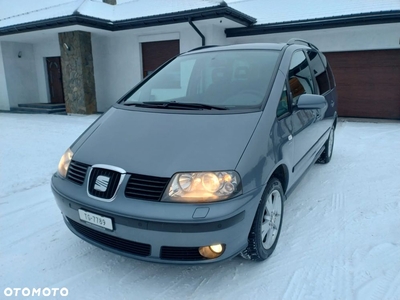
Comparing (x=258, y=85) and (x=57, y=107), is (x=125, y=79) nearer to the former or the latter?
(x=57, y=107)

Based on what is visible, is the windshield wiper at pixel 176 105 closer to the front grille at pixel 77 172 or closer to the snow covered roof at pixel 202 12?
the front grille at pixel 77 172

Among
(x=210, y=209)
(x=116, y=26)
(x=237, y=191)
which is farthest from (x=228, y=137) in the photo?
(x=116, y=26)

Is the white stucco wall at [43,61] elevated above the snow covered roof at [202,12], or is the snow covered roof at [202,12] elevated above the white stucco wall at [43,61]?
the snow covered roof at [202,12]

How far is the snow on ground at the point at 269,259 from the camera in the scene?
200 cm

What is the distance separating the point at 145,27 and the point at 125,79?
234 centimetres

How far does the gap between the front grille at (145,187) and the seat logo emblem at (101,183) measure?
0.17m

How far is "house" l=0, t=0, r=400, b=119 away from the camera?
8547 mm

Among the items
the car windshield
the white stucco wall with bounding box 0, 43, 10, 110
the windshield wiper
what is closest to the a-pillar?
the white stucco wall with bounding box 0, 43, 10, 110

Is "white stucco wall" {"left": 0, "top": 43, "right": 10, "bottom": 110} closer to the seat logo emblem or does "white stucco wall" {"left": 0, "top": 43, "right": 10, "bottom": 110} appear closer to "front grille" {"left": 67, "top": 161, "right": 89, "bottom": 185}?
"front grille" {"left": 67, "top": 161, "right": 89, "bottom": 185}

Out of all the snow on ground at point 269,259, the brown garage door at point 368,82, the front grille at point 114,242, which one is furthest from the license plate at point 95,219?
the brown garage door at point 368,82

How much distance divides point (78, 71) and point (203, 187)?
1046 cm

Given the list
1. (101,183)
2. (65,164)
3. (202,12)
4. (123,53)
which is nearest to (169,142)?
(101,183)

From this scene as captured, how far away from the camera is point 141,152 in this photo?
2.02m

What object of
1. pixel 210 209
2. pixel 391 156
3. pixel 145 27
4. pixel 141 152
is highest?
pixel 145 27
